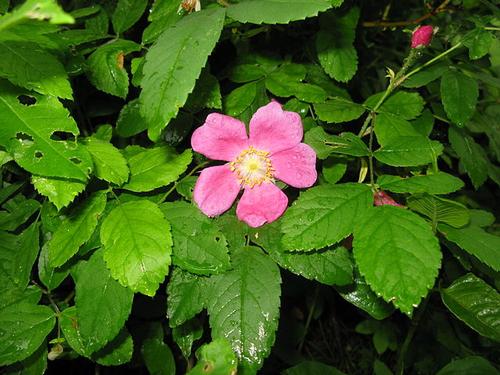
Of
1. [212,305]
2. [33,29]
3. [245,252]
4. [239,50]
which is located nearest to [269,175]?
[245,252]

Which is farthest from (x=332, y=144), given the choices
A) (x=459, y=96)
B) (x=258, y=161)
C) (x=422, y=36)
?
(x=459, y=96)

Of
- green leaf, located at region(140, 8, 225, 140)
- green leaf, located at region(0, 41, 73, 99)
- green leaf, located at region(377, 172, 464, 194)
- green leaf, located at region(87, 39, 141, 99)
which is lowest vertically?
green leaf, located at region(377, 172, 464, 194)

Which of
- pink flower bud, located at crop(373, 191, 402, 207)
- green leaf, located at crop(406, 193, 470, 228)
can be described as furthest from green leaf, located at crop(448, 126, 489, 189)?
pink flower bud, located at crop(373, 191, 402, 207)

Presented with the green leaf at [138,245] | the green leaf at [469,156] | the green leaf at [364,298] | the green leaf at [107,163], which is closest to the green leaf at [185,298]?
the green leaf at [138,245]

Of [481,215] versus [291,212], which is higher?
[291,212]

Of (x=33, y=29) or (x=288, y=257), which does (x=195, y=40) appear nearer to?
(x=33, y=29)

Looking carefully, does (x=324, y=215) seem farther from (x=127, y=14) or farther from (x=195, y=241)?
(x=127, y=14)

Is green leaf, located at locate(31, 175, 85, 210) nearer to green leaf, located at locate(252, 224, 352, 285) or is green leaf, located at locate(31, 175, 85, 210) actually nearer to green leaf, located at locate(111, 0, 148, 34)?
green leaf, located at locate(252, 224, 352, 285)
